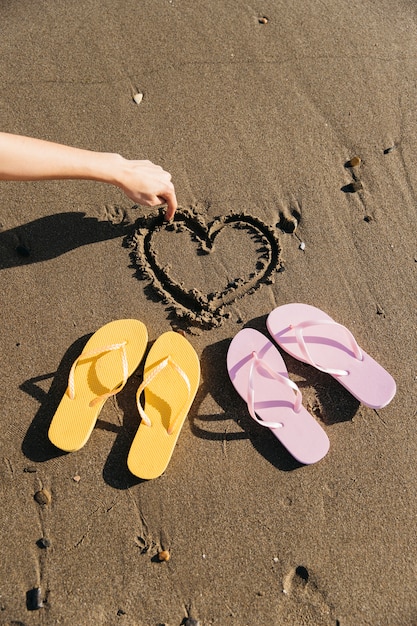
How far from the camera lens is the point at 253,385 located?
2.47 meters

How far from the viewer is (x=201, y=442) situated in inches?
92.5

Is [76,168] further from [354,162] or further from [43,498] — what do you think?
[354,162]

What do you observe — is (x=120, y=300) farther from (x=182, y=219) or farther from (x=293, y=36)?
(x=293, y=36)

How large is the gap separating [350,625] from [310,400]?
0.96m

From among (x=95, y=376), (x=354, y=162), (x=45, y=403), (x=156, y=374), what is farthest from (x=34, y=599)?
(x=354, y=162)

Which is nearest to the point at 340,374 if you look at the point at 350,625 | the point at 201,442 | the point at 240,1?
the point at 201,442

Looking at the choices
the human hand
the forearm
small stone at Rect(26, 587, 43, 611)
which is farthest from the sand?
the forearm

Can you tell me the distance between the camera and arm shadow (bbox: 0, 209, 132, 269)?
8.54 feet

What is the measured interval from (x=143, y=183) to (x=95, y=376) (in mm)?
941

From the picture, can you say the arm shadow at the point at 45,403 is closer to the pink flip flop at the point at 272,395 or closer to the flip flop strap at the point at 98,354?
the flip flop strap at the point at 98,354

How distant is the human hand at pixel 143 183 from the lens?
2.30m

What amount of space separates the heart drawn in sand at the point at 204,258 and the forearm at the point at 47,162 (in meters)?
0.46

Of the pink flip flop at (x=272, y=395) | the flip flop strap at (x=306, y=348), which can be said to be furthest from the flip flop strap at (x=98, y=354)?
the flip flop strap at (x=306, y=348)

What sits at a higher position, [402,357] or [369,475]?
[402,357]
